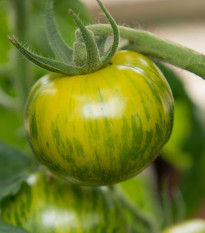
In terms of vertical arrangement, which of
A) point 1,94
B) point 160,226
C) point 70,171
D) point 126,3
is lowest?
point 126,3

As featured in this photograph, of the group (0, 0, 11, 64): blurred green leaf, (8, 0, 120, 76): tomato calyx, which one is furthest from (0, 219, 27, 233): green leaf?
(0, 0, 11, 64): blurred green leaf

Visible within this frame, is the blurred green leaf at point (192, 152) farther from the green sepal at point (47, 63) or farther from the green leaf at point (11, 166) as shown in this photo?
the green sepal at point (47, 63)

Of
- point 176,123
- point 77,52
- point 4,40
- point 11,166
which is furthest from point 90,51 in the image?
point 176,123

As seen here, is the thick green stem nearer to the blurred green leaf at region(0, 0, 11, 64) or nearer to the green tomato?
the green tomato


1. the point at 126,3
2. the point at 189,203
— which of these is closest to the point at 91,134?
the point at 189,203

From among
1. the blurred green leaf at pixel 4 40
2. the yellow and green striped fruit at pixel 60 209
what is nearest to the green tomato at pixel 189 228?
the yellow and green striped fruit at pixel 60 209

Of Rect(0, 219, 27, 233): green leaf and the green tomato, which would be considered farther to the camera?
the green tomato

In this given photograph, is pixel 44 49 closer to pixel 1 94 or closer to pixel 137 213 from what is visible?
pixel 1 94
